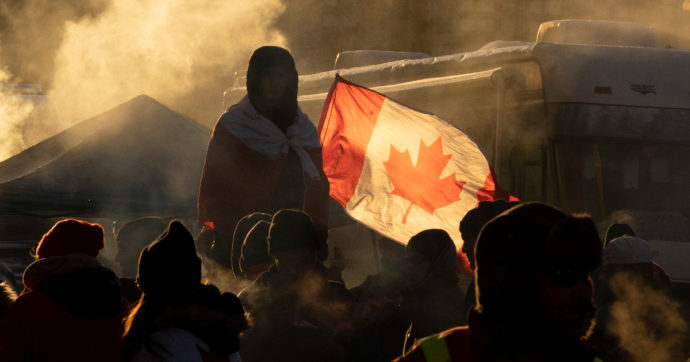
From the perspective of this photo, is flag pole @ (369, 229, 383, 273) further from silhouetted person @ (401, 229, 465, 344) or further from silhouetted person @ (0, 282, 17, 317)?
silhouetted person @ (0, 282, 17, 317)

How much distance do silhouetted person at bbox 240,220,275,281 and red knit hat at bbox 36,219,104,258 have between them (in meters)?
0.98

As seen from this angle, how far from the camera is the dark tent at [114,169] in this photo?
9.00m

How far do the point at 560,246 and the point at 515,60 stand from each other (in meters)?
6.28

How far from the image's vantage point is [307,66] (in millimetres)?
24031

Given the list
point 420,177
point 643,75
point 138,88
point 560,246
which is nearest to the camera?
point 560,246

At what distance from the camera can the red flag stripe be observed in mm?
7383

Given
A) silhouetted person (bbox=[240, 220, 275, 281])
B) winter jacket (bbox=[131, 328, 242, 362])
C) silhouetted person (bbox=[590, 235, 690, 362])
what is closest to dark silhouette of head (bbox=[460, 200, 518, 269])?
silhouetted person (bbox=[590, 235, 690, 362])

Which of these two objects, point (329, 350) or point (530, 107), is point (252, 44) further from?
point (329, 350)

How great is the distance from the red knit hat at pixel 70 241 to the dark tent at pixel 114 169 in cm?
532

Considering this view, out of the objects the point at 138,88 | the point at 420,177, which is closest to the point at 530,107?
the point at 420,177

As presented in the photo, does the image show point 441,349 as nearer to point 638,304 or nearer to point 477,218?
point 477,218

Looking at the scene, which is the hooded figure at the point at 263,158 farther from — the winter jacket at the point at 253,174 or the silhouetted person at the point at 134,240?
the silhouetted person at the point at 134,240

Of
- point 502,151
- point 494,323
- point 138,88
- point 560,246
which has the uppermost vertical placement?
point 560,246

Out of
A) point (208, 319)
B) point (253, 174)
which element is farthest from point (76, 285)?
point (253, 174)
